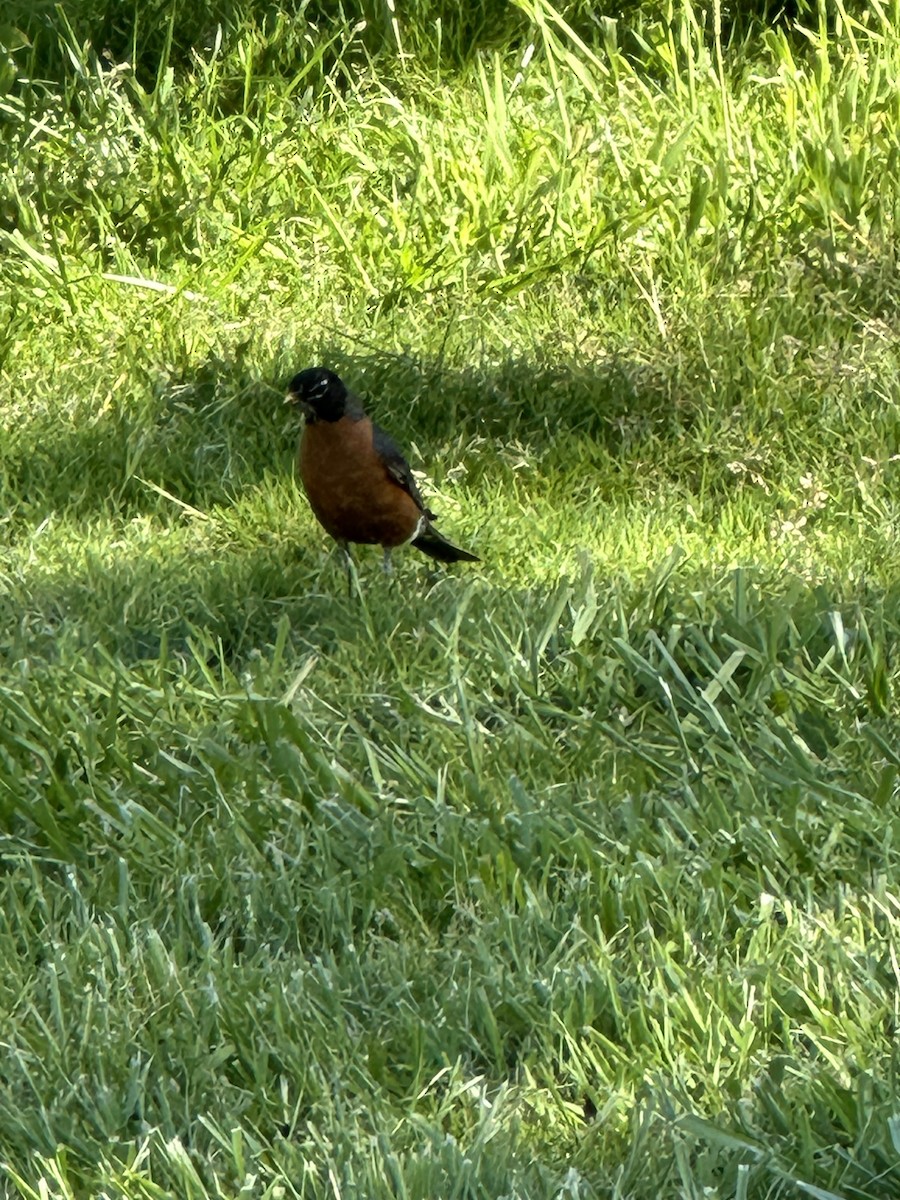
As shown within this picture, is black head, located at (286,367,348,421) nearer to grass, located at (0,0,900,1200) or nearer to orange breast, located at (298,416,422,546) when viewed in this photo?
orange breast, located at (298,416,422,546)

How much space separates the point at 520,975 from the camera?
3119 mm

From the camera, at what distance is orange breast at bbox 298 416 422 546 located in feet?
15.8

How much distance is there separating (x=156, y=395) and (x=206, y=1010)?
2928 millimetres

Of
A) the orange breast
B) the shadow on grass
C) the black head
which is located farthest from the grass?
the black head

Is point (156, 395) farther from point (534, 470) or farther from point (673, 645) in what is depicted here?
point (673, 645)

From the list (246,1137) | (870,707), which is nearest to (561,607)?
(870,707)

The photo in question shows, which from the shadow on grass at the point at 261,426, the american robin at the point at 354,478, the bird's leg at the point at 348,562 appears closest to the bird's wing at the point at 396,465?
the american robin at the point at 354,478

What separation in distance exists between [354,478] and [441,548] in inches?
11.2

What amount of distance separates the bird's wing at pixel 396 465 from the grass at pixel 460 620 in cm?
15

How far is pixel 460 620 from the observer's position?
4270mm

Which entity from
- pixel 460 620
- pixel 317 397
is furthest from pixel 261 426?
pixel 460 620

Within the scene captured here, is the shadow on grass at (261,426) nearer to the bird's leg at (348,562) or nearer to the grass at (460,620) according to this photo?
the grass at (460,620)

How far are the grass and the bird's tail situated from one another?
5 cm

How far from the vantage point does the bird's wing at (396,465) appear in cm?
499
